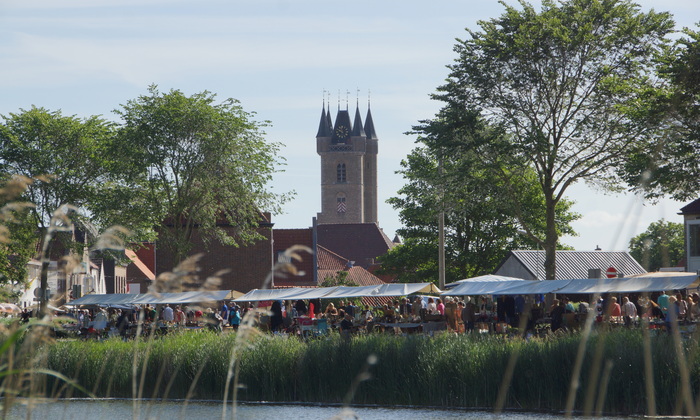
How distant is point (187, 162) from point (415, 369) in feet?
92.7

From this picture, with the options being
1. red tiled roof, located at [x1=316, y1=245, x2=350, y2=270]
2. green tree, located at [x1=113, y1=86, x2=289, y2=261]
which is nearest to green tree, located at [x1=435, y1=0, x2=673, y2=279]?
green tree, located at [x1=113, y1=86, x2=289, y2=261]

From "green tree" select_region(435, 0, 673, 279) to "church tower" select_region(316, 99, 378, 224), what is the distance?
441 feet

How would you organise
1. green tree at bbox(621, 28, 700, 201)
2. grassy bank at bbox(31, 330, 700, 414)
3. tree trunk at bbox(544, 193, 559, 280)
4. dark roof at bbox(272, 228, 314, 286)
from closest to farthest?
grassy bank at bbox(31, 330, 700, 414), green tree at bbox(621, 28, 700, 201), tree trunk at bbox(544, 193, 559, 280), dark roof at bbox(272, 228, 314, 286)

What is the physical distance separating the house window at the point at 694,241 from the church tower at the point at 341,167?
122487 mm

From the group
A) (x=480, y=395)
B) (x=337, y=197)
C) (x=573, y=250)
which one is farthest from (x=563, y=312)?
(x=337, y=197)

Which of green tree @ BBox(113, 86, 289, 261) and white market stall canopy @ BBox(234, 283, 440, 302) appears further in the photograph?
green tree @ BBox(113, 86, 289, 261)

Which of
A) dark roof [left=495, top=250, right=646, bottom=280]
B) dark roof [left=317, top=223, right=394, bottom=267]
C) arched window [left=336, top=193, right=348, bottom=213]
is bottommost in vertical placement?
dark roof [left=495, top=250, right=646, bottom=280]

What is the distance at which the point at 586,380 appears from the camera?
16.7m

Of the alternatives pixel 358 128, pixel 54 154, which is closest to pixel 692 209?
pixel 54 154

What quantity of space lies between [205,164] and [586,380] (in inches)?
1191

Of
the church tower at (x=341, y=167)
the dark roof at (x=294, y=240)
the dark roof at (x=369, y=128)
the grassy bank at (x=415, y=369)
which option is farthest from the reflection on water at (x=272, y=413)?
the dark roof at (x=369, y=128)

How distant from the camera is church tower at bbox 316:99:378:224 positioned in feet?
557

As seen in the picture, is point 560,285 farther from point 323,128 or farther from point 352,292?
point 323,128

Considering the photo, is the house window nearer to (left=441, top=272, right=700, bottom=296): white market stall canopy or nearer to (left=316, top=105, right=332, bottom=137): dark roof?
(left=441, top=272, right=700, bottom=296): white market stall canopy
